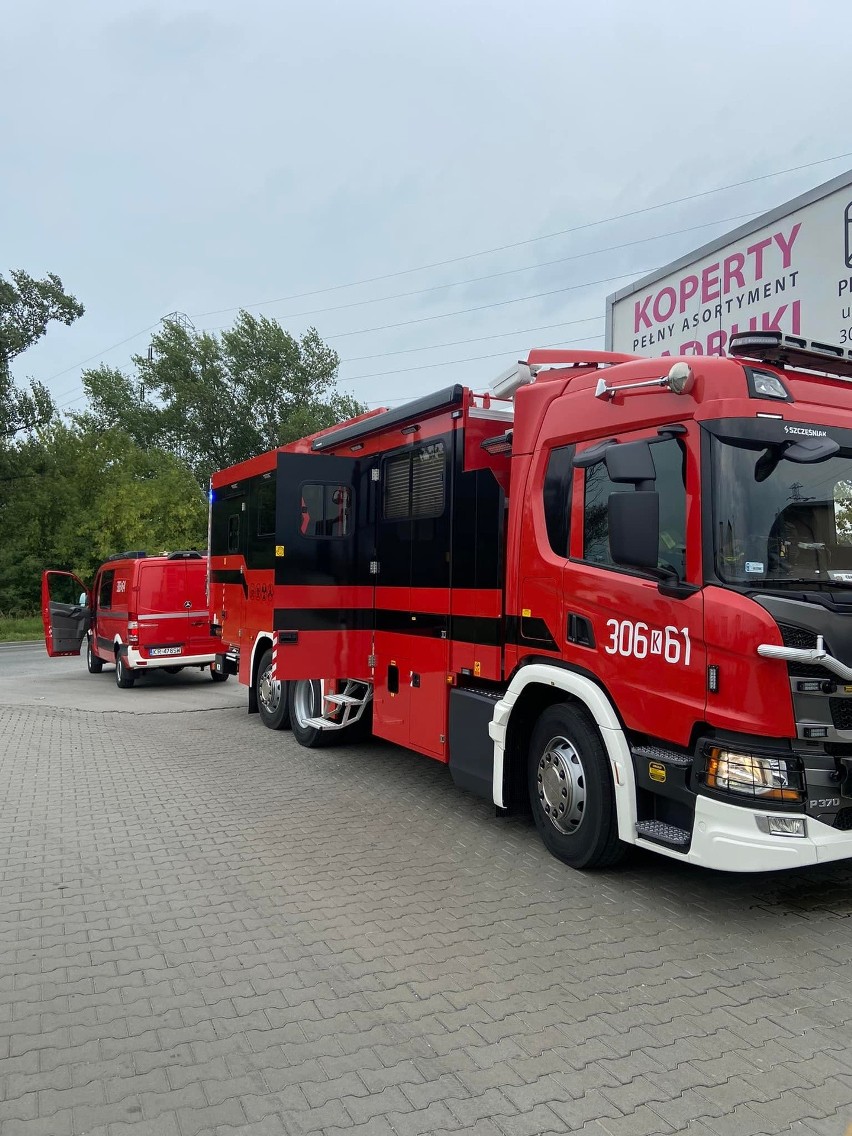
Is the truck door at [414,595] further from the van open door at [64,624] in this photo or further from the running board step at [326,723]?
the van open door at [64,624]

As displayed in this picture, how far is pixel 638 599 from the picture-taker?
452 centimetres

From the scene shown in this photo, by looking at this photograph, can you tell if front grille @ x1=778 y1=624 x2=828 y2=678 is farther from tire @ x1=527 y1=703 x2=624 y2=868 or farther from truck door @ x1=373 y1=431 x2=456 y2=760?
truck door @ x1=373 y1=431 x2=456 y2=760

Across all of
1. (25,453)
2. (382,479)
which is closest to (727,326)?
(382,479)

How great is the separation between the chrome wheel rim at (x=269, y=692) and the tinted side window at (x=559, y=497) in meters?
5.35

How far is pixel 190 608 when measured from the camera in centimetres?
1399

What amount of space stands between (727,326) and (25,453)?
1093 inches

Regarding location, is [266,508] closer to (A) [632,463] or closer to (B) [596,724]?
(B) [596,724]

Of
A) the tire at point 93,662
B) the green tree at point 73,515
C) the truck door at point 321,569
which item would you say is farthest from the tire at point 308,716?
the green tree at point 73,515

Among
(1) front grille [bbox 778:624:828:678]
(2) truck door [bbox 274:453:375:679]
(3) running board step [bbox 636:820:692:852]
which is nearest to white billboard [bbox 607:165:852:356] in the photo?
(1) front grille [bbox 778:624:828:678]

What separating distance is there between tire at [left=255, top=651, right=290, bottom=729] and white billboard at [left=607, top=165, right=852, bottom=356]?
555 centimetres

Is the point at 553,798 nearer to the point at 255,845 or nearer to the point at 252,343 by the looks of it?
the point at 255,845

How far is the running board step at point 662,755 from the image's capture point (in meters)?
4.24

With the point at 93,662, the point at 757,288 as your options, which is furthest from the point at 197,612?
the point at 757,288

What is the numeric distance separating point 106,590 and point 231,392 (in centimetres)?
3213
